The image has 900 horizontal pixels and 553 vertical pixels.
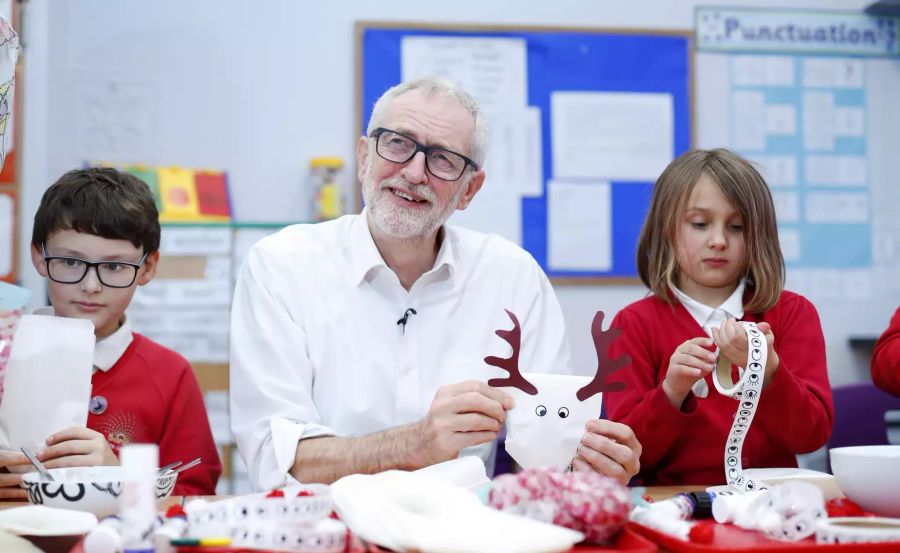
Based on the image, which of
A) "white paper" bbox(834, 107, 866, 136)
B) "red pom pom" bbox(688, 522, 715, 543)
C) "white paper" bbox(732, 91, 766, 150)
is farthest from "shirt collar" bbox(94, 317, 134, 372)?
"white paper" bbox(834, 107, 866, 136)

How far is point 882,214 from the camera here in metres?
3.78

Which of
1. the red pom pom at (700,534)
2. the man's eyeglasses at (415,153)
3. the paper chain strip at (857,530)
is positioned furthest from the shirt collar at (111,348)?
the paper chain strip at (857,530)

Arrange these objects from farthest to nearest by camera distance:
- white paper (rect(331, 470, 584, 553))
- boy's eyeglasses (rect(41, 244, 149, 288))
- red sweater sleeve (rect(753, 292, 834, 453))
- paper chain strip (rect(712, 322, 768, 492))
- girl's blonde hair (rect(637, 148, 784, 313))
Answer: girl's blonde hair (rect(637, 148, 784, 313)) < boy's eyeglasses (rect(41, 244, 149, 288)) < red sweater sleeve (rect(753, 292, 834, 453)) < paper chain strip (rect(712, 322, 768, 492)) < white paper (rect(331, 470, 584, 553))

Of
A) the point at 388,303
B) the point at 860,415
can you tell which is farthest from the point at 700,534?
the point at 860,415

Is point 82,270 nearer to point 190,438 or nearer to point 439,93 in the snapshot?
point 190,438

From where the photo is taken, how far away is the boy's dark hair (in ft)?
5.46

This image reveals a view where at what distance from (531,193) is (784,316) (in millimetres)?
1901

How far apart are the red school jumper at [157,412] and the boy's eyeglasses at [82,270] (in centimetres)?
19

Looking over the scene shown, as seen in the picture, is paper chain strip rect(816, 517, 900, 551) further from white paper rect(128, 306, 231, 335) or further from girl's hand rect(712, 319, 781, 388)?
white paper rect(128, 306, 231, 335)

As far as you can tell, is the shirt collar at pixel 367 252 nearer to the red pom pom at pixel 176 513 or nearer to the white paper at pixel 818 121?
the red pom pom at pixel 176 513

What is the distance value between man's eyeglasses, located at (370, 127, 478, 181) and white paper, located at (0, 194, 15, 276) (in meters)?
1.59

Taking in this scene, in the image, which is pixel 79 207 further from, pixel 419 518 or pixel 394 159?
pixel 419 518

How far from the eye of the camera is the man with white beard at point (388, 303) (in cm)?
160

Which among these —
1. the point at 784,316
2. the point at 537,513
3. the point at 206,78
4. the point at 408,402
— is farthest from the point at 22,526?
the point at 206,78
